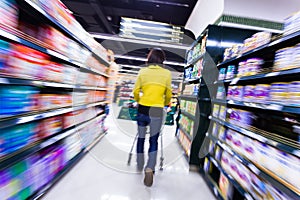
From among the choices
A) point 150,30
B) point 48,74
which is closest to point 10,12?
point 48,74

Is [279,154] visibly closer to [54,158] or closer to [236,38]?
[236,38]

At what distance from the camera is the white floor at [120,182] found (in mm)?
1722

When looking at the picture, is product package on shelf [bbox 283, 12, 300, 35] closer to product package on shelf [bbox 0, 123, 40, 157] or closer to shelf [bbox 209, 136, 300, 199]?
shelf [bbox 209, 136, 300, 199]

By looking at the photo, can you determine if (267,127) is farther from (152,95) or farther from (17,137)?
(17,137)

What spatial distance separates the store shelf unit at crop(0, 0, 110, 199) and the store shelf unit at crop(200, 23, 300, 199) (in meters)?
1.83

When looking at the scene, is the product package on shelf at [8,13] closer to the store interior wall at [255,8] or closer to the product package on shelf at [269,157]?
the product package on shelf at [269,157]

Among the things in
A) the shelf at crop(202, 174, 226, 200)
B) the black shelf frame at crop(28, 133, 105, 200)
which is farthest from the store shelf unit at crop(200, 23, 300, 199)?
the black shelf frame at crop(28, 133, 105, 200)

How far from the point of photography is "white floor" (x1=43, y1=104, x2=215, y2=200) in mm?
1722

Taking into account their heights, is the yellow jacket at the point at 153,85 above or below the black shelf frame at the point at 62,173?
above

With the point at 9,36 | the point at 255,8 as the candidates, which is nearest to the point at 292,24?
the point at 9,36

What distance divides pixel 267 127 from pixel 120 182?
168 cm

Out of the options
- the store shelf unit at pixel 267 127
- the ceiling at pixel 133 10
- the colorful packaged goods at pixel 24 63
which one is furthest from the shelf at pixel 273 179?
the ceiling at pixel 133 10

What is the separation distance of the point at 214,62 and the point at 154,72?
3.21 ft

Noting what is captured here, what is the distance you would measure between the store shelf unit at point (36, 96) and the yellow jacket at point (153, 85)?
92 cm
